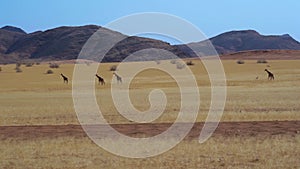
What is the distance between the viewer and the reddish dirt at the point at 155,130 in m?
20.2

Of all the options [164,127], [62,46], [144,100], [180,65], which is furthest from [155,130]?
[62,46]

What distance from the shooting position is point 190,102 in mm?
32594

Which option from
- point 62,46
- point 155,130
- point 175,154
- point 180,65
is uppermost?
point 180,65

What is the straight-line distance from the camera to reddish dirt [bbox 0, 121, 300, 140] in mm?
20202

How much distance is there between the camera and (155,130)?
2136 centimetres

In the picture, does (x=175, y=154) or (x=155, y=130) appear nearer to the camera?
(x=175, y=154)

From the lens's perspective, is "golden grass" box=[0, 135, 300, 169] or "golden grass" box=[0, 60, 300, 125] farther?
"golden grass" box=[0, 60, 300, 125]

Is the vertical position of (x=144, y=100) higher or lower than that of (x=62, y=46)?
higher

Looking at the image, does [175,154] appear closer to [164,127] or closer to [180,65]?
[164,127]

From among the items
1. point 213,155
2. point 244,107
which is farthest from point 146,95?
point 213,155

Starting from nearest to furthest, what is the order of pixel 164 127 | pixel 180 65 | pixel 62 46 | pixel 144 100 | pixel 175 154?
pixel 175 154 → pixel 164 127 → pixel 144 100 → pixel 180 65 → pixel 62 46

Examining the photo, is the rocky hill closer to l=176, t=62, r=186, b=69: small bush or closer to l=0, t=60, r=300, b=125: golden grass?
l=176, t=62, r=186, b=69: small bush

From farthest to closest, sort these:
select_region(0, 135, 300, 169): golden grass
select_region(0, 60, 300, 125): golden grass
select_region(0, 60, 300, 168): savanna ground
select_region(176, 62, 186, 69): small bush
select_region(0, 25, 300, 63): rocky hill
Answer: select_region(0, 25, 300, 63): rocky hill
select_region(176, 62, 186, 69): small bush
select_region(0, 60, 300, 125): golden grass
select_region(0, 60, 300, 168): savanna ground
select_region(0, 135, 300, 169): golden grass

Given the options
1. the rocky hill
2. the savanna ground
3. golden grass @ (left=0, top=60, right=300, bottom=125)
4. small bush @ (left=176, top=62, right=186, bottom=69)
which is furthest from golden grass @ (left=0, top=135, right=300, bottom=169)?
the rocky hill
